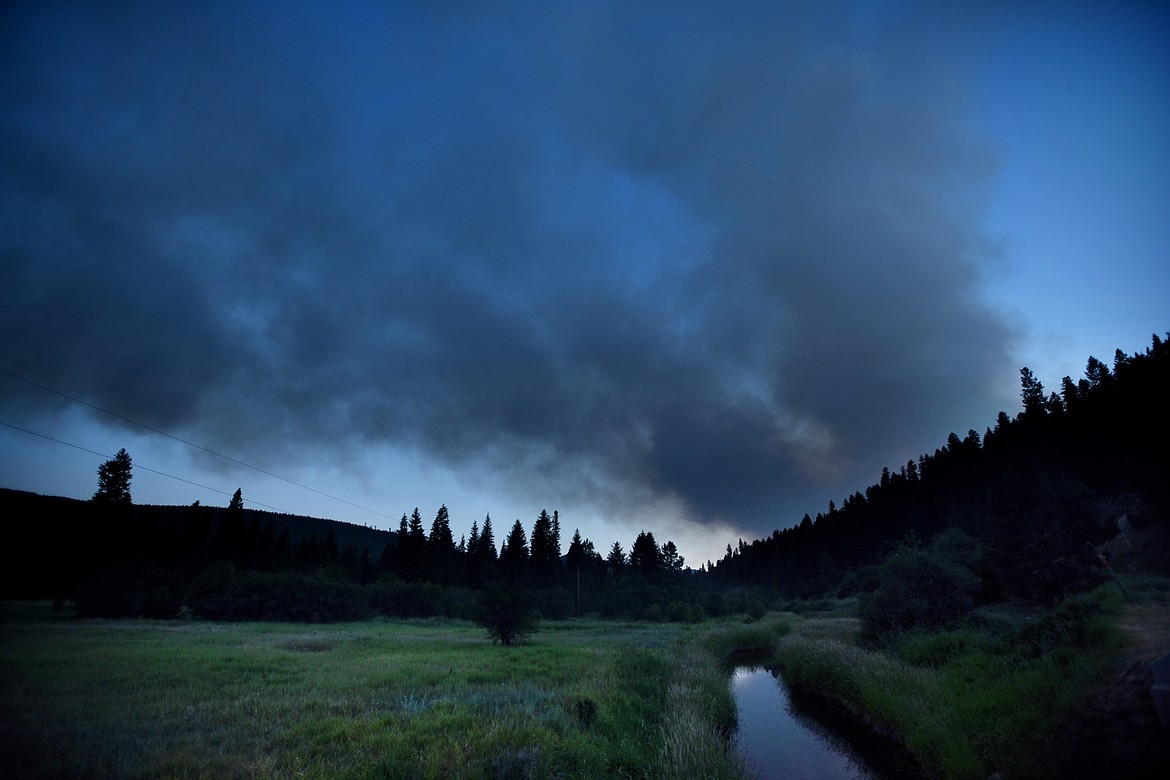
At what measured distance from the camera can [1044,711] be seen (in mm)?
12000

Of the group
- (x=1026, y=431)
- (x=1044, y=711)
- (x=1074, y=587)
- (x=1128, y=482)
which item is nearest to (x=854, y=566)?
(x=1026, y=431)

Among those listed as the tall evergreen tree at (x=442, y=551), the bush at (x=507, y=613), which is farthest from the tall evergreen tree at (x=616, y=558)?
the bush at (x=507, y=613)

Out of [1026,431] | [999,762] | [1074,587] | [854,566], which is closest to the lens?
[999,762]

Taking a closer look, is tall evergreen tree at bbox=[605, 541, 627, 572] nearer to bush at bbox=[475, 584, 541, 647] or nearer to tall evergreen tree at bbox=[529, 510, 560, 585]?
tall evergreen tree at bbox=[529, 510, 560, 585]

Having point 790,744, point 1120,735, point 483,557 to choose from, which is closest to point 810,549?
point 483,557

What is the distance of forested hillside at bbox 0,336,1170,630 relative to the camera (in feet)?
104

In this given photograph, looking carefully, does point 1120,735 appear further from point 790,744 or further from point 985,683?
point 790,744

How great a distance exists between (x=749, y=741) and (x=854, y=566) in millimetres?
108767

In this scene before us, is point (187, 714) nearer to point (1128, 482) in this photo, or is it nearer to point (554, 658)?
point (554, 658)

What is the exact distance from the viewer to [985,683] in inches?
603

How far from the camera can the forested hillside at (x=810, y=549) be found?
31.8 metres

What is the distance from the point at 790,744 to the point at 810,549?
11907 centimetres

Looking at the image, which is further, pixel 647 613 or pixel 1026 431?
pixel 1026 431

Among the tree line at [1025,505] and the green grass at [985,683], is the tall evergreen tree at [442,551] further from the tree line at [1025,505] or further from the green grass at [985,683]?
Answer: the green grass at [985,683]
